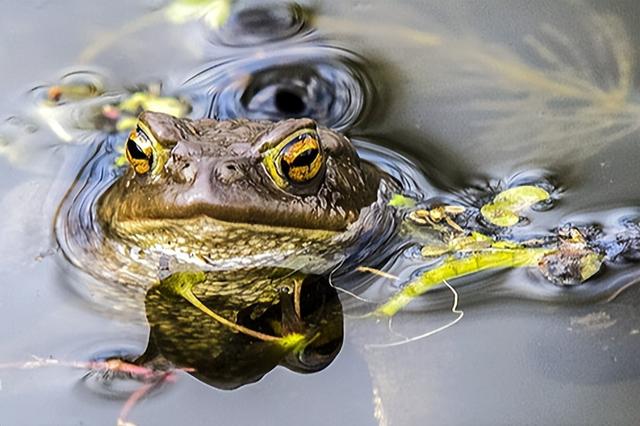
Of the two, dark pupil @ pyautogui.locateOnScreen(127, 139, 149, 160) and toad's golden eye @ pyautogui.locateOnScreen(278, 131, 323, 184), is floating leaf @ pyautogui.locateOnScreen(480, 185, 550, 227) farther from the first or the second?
dark pupil @ pyautogui.locateOnScreen(127, 139, 149, 160)

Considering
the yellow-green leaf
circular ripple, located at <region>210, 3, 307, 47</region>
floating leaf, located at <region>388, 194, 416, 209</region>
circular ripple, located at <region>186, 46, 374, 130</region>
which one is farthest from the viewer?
circular ripple, located at <region>210, 3, 307, 47</region>

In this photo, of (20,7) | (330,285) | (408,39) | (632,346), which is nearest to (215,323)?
(330,285)

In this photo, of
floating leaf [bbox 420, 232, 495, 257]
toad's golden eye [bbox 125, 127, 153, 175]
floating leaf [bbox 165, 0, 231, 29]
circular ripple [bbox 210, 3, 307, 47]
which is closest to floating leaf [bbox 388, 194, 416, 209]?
floating leaf [bbox 420, 232, 495, 257]

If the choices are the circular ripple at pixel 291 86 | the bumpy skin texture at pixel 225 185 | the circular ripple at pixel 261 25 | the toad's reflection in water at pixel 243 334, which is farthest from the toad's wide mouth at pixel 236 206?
the circular ripple at pixel 261 25

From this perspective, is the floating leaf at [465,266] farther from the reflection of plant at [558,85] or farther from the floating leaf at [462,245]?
the reflection of plant at [558,85]

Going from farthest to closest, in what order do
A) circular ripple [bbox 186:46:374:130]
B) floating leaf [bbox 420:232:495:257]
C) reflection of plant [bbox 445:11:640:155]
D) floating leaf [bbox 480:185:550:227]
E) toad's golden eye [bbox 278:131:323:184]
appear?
circular ripple [bbox 186:46:374:130]
reflection of plant [bbox 445:11:640:155]
floating leaf [bbox 480:185:550:227]
floating leaf [bbox 420:232:495:257]
toad's golden eye [bbox 278:131:323:184]

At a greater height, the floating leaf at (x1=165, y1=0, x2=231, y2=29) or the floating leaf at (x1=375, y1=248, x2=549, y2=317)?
the floating leaf at (x1=165, y1=0, x2=231, y2=29)

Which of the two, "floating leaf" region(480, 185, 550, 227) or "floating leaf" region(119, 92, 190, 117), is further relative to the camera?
"floating leaf" region(119, 92, 190, 117)

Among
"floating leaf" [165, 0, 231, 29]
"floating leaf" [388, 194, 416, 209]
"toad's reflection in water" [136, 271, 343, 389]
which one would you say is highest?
"floating leaf" [165, 0, 231, 29]

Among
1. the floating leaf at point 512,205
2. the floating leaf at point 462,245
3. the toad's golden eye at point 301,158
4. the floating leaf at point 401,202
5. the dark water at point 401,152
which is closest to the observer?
the dark water at point 401,152
